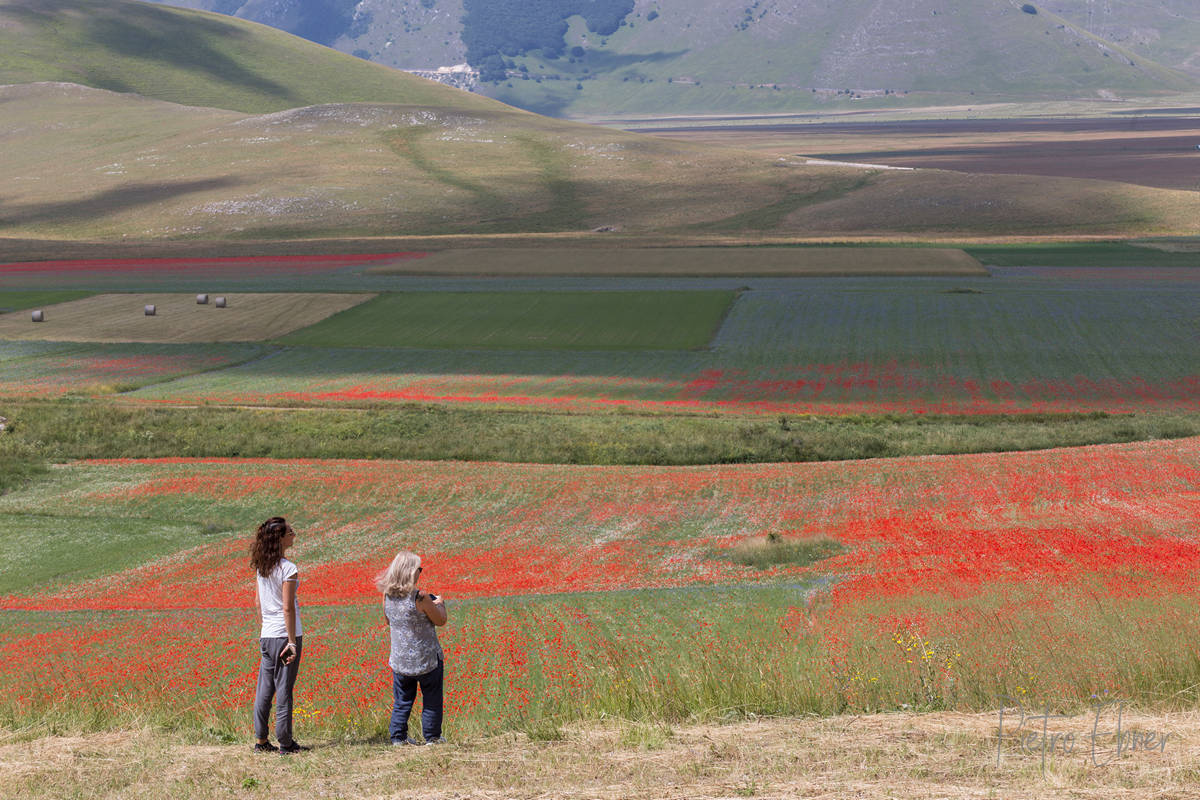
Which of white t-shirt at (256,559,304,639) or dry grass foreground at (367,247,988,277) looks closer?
white t-shirt at (256,559,304,639)

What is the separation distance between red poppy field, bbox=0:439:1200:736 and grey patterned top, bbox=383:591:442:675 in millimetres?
1395

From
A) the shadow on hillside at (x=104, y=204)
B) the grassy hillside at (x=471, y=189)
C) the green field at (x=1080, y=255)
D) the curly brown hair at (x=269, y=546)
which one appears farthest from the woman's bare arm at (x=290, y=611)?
the shadow on hillside at (x=104, y=204)

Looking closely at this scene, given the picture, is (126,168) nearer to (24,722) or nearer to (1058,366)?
(1058,366)

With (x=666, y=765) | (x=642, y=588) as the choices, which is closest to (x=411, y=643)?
(x=666, y=765)

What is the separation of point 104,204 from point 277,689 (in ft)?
440

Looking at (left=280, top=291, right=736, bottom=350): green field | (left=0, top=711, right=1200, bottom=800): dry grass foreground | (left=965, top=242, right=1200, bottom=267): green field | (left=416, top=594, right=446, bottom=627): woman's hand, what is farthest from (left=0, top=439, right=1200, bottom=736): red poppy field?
(left=965, top=242, right=1200, bottom=267): green field

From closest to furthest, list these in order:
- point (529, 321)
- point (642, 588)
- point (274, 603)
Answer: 1. point (274, 603)
2. point (642, 588)
3. point (529, 321)

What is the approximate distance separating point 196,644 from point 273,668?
30.9ft

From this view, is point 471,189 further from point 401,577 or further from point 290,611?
point 401,577

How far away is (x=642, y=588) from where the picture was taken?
2372cm

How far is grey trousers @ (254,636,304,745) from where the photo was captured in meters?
11.3

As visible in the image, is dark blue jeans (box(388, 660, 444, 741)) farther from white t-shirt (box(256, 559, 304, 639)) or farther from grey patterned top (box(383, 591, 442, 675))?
white t-shirt (box(256, 559, 304, 639))

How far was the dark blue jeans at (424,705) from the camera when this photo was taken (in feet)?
37.4

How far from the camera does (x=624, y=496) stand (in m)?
32.4
